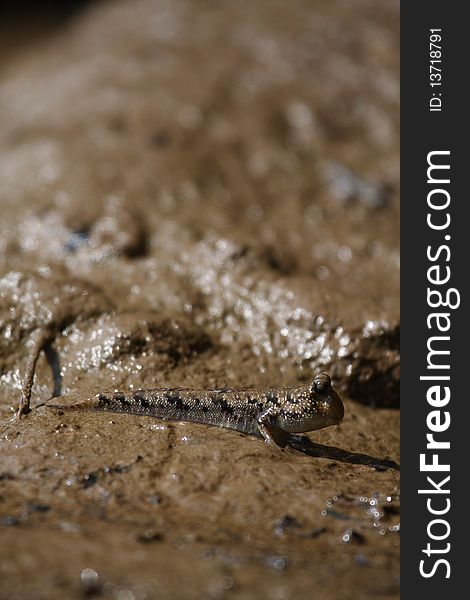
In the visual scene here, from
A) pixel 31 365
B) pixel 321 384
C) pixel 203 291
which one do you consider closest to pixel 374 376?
pixel 321 384

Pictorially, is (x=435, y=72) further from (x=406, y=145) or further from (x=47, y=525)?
(x=47, y=525)

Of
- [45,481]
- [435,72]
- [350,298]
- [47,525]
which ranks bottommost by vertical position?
[47,525]

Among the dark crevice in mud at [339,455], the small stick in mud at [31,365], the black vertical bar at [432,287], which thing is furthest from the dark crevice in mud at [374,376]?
the small stick in mud at [31,365]

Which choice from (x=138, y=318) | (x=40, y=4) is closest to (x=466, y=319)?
(x=138, y=318)

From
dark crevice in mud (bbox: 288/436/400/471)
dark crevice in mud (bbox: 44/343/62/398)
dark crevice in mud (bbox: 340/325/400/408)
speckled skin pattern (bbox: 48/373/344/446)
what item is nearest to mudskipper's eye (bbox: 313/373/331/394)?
speckled skin pattern (bbox: 48/373/344/446)

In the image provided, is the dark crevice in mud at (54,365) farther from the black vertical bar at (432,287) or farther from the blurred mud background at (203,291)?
the black vertical bar at (432,287)

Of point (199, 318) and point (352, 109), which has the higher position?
point (352, 109)

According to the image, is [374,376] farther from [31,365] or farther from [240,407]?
[31,365]
